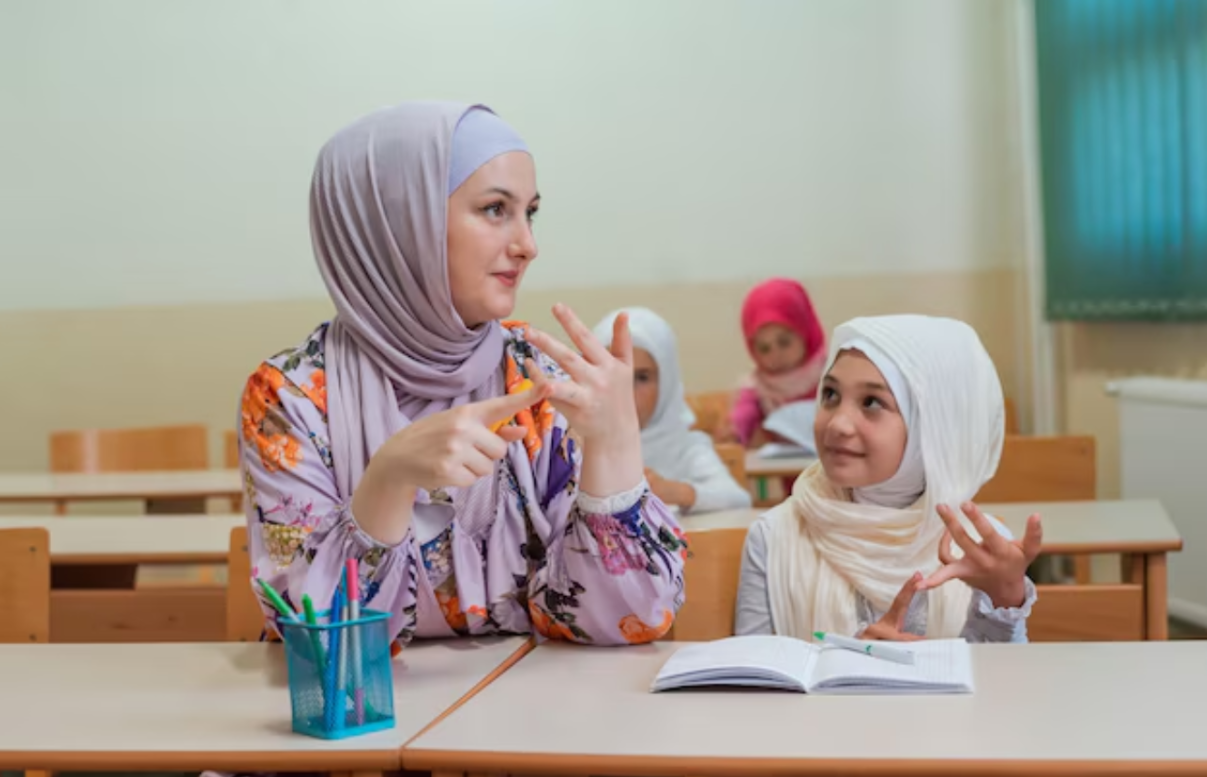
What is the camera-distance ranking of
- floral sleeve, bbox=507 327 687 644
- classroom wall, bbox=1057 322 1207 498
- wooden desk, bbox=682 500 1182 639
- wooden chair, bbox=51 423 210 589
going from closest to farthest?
floral sleeve, bbox=507 327 687 644 → wooden desk, bbox=682 500 1182 639 → classroom wall, bbox=1057 322 1207 498 → wooden chair, bbox=51 423 210 589

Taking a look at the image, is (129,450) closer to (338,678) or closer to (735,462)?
(735,462)

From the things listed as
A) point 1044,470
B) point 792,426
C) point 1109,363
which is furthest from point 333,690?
point 1109,363

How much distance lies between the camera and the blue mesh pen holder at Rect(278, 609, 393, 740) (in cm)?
146

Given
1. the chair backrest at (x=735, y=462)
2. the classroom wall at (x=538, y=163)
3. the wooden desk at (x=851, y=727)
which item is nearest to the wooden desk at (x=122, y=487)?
the chair backrest at (x=735, y=462)

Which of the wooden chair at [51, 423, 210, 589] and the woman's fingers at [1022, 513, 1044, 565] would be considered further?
the wooden chair at [51, 423, 210, 589]

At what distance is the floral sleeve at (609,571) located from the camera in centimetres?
181

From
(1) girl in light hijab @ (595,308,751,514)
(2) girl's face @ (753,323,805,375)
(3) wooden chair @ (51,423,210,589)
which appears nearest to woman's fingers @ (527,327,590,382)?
(1) girl in light hijab @ (595,308,751,514)

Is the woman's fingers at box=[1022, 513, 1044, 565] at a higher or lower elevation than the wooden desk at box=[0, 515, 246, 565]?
higher

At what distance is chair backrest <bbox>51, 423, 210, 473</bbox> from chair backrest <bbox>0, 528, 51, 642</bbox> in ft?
8.71

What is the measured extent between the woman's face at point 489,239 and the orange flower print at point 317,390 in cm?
20

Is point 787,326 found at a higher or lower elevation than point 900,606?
higher

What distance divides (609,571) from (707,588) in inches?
17.0

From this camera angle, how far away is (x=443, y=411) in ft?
5.75

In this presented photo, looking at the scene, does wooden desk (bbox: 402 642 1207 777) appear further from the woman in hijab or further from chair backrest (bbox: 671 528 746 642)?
chair backrest (bbox: 671 528 746 642)
